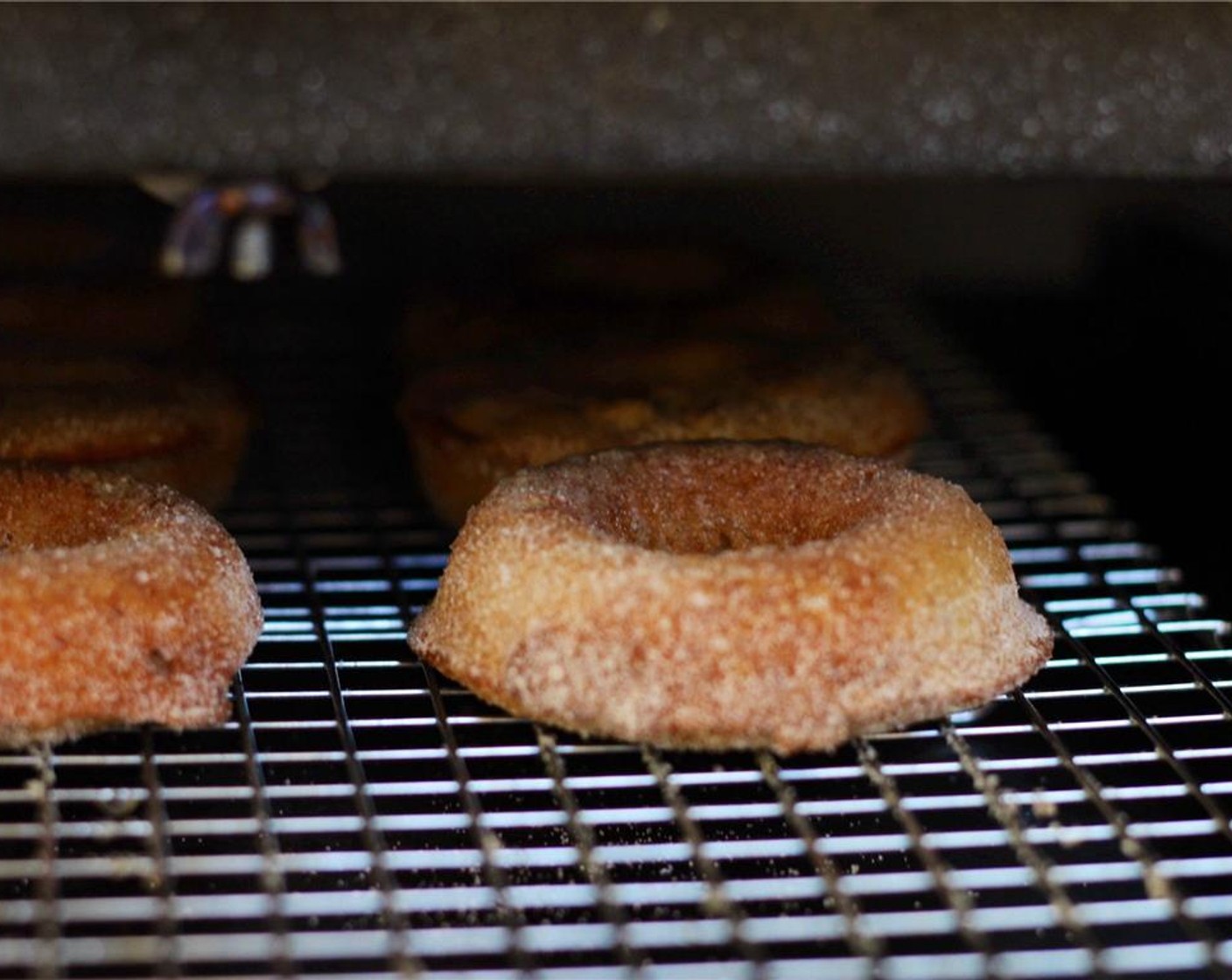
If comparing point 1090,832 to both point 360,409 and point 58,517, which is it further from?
point 360,409

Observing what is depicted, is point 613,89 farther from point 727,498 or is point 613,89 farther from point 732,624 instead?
point 727,498

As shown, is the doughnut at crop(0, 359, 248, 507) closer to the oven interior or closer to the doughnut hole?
the oven interior

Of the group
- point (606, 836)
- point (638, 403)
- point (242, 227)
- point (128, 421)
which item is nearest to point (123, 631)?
point (606, 836)

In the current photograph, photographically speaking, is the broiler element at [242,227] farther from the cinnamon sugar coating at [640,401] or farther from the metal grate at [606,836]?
the metal grate at [606,836]

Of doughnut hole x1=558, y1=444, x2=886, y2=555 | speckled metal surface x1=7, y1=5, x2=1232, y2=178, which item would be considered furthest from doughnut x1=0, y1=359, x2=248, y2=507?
speckled metal surface x1=7, y1=5, x2=1232, y2=178

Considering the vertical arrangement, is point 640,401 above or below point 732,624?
below

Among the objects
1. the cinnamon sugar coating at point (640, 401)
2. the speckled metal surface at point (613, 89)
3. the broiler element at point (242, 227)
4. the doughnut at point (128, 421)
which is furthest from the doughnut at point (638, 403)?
the speckled metal surface at point (613, 89)
